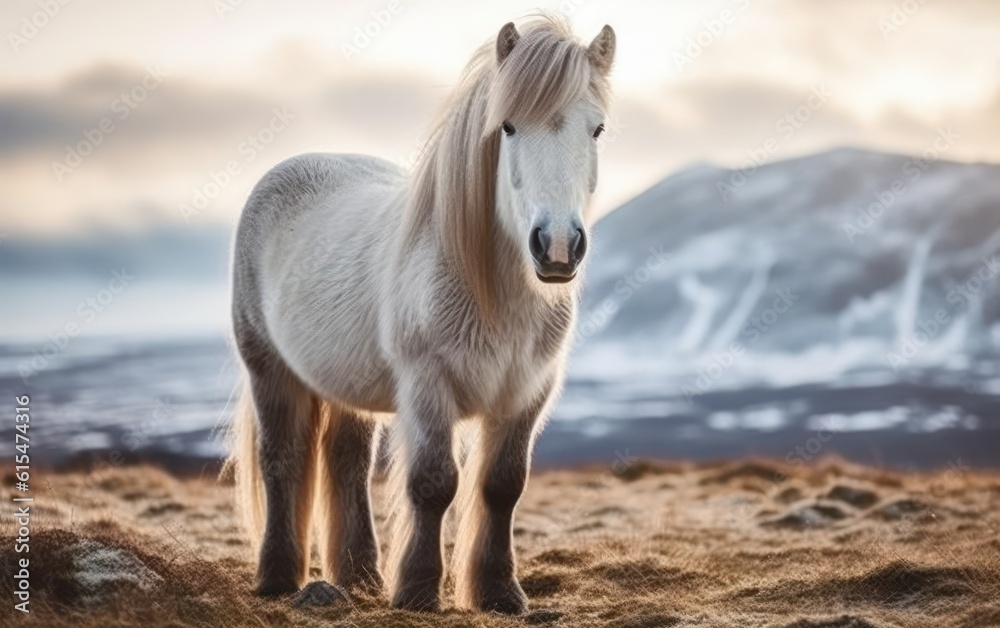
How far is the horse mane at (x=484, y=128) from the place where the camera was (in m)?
4.85

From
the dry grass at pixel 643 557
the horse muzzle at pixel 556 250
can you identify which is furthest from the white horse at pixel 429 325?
the dry grass at pixel 643 557

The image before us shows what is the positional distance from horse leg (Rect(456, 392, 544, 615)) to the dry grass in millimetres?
343

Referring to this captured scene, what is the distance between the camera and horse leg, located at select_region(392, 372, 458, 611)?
5.25 m

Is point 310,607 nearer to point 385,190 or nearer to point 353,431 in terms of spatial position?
point 353,431

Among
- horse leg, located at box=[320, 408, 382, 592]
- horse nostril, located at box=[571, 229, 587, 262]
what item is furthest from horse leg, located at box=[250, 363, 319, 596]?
horse nostril, located at box=[571, 229, 587, 262]

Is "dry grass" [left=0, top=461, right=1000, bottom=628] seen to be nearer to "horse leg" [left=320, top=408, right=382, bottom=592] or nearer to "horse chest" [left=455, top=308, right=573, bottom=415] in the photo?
"horse leg" [left=320, top=408, right=382, bottom=592]

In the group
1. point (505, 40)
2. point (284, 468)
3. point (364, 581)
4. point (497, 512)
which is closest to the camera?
point (505, 40)

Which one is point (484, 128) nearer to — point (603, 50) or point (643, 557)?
point (603, 50)

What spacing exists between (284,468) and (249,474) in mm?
422

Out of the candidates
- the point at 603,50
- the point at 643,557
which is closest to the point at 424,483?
the point at 603,50

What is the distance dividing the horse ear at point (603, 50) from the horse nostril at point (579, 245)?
1.07m

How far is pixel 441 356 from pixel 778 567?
10.4 ft

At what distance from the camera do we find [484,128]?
5168mm

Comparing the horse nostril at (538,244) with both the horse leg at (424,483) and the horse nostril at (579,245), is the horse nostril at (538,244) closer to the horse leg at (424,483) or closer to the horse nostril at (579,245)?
the horse nostril at (579,245)
